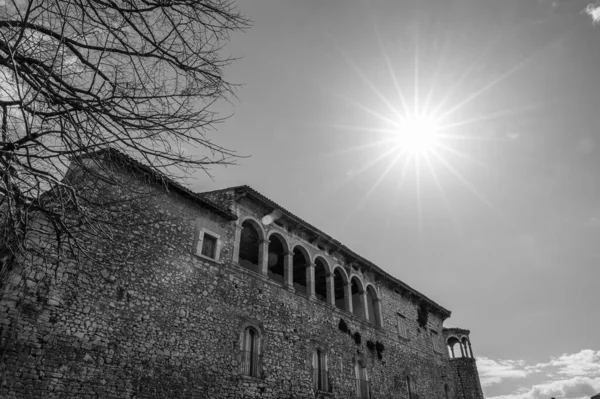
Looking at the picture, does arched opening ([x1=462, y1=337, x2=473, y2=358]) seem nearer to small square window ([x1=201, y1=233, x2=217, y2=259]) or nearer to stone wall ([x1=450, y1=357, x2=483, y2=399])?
stone wall ([x1=450, y1=357, x2=483, y2=399])

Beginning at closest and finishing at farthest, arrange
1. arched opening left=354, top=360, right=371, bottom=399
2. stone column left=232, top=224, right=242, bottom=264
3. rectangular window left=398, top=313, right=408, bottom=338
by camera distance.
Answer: stone column left=232, top=224, right=242, bottom=264 < arched opening left=354, top=360, right=371, bottom=399 < rectangular window left=398, top=313, right=408, bottom=338

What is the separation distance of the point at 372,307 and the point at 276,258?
6553 millimetres

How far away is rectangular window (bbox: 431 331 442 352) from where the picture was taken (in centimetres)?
2423

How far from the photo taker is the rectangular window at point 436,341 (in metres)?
24.2

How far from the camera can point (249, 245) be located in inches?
653

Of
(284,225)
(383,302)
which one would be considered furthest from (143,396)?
(383,302)

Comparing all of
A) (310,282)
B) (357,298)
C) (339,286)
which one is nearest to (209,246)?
(310,282)

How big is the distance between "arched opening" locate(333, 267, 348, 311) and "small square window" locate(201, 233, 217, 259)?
783 cm

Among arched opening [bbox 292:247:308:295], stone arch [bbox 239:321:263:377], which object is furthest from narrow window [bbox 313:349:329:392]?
stone arch [bbox 239:321:263:377]

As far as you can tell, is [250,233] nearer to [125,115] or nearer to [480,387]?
[125,115]

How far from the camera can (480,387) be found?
2522 cm

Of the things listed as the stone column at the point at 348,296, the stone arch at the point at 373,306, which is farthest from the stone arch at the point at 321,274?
the stone arch at the point at 373,306

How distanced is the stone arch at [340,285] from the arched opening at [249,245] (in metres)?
4.25

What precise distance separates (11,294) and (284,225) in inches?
394
